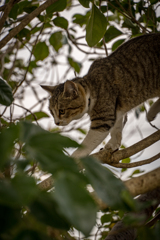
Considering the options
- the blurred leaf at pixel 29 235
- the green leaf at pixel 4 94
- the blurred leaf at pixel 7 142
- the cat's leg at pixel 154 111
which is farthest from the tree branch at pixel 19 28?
the cat's leg at pixel 154 111

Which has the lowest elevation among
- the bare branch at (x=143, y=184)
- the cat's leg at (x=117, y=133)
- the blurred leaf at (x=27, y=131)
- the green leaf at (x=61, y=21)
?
the cat's leg at (x=117, y=133)

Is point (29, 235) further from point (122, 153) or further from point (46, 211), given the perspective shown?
point (122, 153)

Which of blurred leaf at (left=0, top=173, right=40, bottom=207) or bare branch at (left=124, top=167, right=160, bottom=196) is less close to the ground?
A: blurred leaf at (left=0, top=173, right=40, bottom=207)

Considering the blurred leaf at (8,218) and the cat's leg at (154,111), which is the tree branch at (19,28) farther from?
the cat's leg at (154,111)

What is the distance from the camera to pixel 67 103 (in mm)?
1828

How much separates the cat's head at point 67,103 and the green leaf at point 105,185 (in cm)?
145

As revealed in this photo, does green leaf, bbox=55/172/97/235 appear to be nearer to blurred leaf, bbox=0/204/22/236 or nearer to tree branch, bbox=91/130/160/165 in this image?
blurred leaf, bbox=0/204/22/236

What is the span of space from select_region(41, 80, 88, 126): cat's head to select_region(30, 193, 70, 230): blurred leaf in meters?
1.42

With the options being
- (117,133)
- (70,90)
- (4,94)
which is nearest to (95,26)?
(70,90)

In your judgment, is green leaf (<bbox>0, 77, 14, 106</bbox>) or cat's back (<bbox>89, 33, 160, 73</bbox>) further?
cat's back (<bbox>89, 33, 160, 73</bbox>)

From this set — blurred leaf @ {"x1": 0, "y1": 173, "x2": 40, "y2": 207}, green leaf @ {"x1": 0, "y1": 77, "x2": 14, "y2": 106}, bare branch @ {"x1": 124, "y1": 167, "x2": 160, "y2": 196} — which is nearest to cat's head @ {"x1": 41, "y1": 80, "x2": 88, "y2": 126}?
green leaf @ {"x1": 0, "y1": 77, "x2": 14, "y2": 106}

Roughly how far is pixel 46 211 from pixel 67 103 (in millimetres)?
1478

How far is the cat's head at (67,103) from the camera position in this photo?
180cm

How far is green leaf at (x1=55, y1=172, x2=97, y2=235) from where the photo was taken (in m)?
0.27
